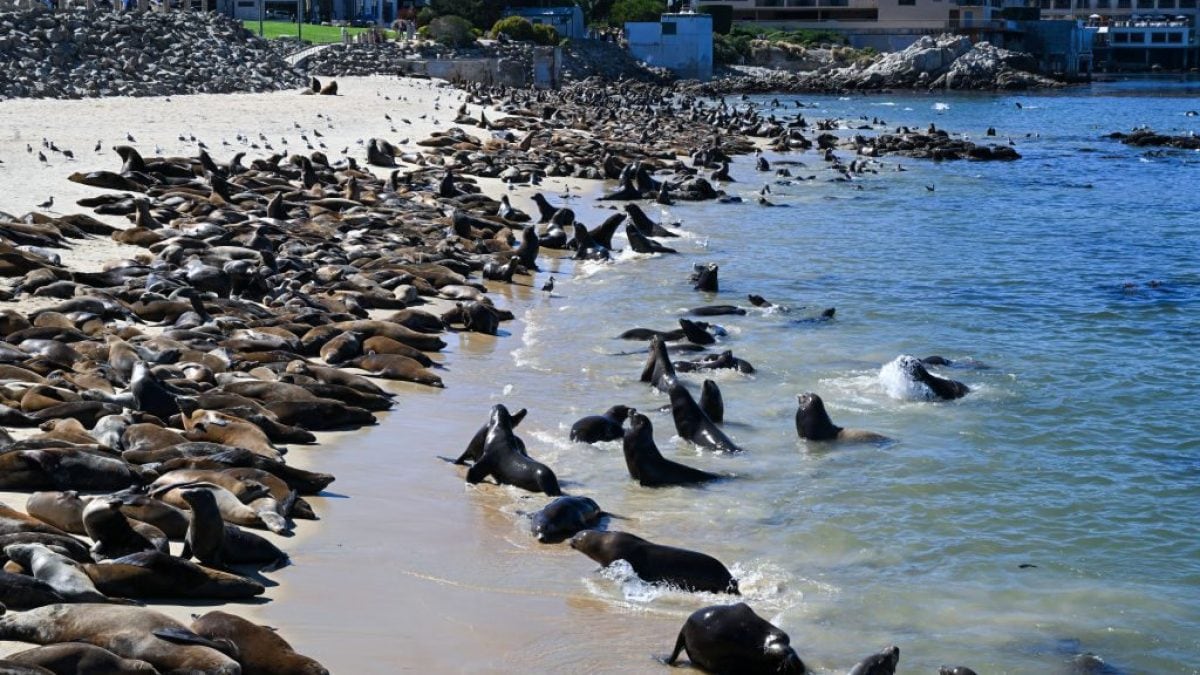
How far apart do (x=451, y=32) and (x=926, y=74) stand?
43.6m

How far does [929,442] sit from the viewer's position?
11.8m

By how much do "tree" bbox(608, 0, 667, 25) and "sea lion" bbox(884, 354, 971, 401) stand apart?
97.1m

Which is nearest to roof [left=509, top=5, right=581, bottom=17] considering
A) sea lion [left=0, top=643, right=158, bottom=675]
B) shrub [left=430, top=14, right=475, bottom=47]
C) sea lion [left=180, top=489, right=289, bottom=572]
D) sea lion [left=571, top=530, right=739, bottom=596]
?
shrub [left=430, top=14, right=475, bottom=47]

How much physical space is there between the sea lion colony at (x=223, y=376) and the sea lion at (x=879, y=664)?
63 centimetres

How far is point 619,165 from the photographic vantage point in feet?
115

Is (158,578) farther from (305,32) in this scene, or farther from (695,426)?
(305,32)

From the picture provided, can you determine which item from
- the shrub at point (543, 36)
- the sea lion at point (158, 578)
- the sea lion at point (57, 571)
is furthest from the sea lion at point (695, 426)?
the shrub at point (543, 36)

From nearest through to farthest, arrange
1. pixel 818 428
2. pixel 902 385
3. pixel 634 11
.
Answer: pixel 818 428
pixel 902 385
pixel 634 11

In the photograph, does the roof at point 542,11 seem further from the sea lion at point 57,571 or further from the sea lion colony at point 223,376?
the sea lion at point 57,571

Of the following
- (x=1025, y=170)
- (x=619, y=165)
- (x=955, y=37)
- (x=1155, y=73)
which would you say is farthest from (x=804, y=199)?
(x=1155, y=73)

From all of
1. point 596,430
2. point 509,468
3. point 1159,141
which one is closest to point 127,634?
point 509,468

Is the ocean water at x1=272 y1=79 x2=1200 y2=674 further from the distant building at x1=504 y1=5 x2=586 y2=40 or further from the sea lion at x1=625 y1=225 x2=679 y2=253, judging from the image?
the distant building at x1=504 y1=5 x2=586 y2=40

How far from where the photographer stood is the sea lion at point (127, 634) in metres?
5.38

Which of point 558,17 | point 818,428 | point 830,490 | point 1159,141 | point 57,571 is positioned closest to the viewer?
point 57,571
